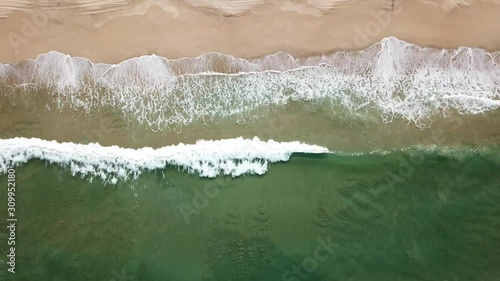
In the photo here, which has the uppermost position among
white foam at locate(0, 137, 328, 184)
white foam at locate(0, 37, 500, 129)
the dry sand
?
the dry sand

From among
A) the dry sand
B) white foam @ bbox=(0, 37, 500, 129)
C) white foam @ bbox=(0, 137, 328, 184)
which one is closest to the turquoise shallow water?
white foam @ bbox=(0, 137, 328, 184)

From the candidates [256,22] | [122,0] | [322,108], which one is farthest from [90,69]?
[322,108]

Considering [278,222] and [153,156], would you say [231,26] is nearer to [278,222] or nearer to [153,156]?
[153,156]

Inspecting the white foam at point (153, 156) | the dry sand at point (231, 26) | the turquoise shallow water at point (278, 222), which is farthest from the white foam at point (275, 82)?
the turquoise shallow water at point (278, 222)

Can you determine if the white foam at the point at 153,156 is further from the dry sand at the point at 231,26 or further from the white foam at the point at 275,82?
the dry sand at the point at 231,26

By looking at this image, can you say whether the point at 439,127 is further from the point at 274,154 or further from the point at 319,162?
the point at 274,154

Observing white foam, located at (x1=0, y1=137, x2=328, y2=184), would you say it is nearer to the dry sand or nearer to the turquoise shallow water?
the turquoise shallow water
